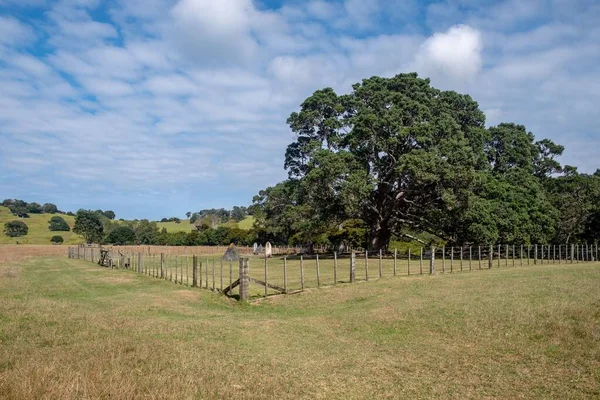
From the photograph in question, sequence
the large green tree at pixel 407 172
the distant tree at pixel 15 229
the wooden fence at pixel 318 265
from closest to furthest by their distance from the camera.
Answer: the wooden fence at pixel 318 265
the large green tree at pixel 407 172
the distant tree at pixel 15 229

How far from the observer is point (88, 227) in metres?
100

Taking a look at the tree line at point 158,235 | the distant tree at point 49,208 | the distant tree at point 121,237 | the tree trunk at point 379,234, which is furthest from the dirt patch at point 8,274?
the distant tree at point 49,208

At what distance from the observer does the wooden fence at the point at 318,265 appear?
860 inches

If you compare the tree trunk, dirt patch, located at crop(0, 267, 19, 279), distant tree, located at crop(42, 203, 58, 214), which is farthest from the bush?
distant tree, located at crop(42, 203, 58, 214)

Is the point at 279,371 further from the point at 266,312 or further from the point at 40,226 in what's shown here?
the point at 40,226

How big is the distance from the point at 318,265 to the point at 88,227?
286 ft

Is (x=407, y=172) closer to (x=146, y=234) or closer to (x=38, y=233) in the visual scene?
(x=146, y=234)

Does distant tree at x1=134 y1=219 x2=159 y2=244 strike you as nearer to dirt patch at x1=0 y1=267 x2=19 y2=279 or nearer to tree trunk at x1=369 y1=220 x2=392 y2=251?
tree trunk at x1=369 y1=220 x2=392 y2=251

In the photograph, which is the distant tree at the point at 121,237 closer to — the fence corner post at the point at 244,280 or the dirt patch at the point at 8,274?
the dirt patch at the point at 8,274

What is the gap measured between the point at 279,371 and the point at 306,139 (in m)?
43.8

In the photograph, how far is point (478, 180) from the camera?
4131cm

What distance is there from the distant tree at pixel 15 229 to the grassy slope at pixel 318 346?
329ft

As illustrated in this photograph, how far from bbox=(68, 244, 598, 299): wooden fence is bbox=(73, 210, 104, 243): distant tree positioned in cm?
4246

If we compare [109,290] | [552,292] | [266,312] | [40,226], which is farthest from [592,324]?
[40,226]
